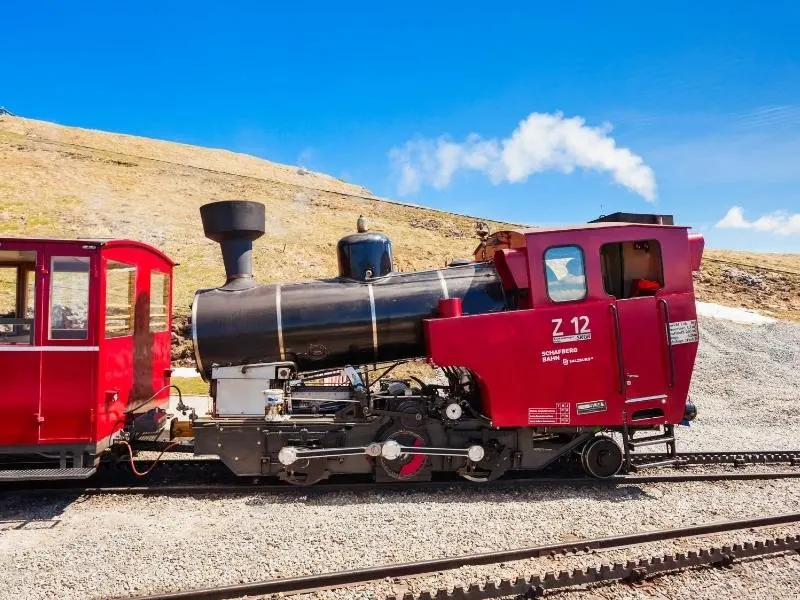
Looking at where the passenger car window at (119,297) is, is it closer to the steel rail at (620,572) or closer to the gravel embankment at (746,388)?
the steel rail at (620,572)

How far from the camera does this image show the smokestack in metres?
6.68

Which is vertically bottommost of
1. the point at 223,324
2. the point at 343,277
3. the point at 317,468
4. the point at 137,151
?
the point at 317,468

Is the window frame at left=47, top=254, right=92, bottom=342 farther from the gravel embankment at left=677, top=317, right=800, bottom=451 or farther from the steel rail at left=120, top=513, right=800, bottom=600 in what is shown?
the gravel embankment at left=677, top=317, right=800, bottom=451

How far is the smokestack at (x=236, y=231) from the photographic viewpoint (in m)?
6.68

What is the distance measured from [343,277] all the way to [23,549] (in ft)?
14.4

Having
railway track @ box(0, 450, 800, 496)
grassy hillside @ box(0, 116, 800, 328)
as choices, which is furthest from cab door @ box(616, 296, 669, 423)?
grassy hillside @ box(0, 116, 800, 328)

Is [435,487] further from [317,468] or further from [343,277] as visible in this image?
[343,277]

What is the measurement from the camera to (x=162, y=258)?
7789 mm

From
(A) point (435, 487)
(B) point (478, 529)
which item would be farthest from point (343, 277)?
(B) point (478, 529)

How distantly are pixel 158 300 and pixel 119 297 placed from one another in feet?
4.45

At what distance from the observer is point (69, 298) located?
5672mm

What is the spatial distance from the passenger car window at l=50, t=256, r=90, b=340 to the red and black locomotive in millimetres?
399

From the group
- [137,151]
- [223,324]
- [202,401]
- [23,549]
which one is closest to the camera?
[23,549]

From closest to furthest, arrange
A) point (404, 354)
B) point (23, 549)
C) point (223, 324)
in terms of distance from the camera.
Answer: point (23, 549), point (223, 324), point (404, 354)
